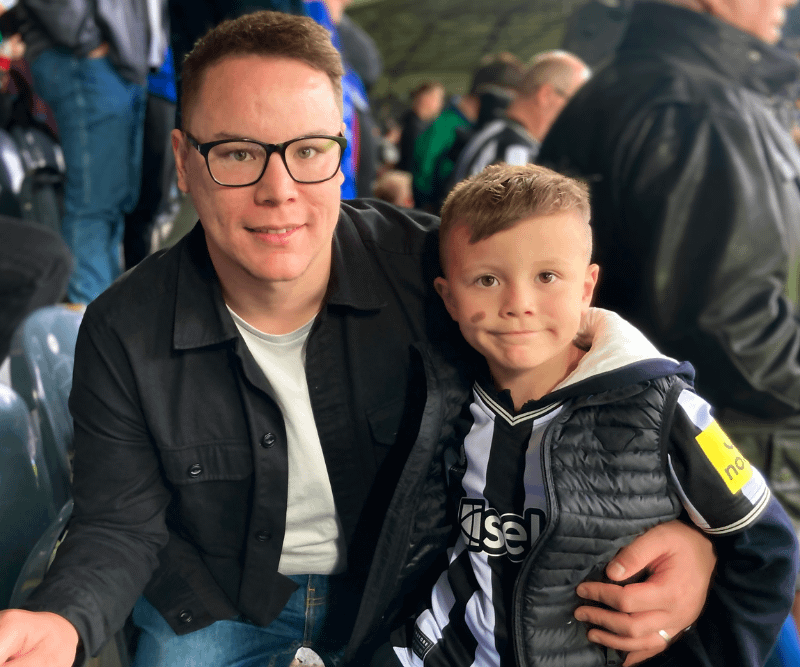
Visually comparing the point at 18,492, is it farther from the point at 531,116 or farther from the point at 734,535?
the point at 531,116

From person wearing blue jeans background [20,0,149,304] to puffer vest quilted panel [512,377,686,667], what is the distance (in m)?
2.17

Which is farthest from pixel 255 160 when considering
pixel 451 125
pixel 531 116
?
pixel 451 125

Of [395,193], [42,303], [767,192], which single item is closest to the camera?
[767,192]

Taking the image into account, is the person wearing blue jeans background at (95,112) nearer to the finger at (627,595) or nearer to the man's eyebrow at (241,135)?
the man's eyebrow at (241,135)

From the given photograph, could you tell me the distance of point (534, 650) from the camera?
3.28 ft

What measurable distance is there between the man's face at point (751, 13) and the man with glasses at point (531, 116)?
4.62ft

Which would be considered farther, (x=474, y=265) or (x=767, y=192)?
(x=767, y=192)

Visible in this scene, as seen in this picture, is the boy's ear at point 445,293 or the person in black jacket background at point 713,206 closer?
the boy's ear at point 445,293

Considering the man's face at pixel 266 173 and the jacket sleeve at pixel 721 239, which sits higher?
the man's face at pixel 266 173

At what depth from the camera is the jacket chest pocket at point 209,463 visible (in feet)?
4.06

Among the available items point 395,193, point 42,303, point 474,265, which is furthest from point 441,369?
point 395,193

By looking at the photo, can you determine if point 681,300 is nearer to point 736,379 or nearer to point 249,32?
point 736,379

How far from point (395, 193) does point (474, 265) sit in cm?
456

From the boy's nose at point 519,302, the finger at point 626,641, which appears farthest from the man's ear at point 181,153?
the finger at point 626,641
